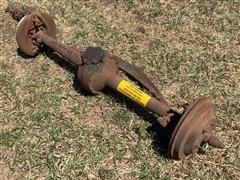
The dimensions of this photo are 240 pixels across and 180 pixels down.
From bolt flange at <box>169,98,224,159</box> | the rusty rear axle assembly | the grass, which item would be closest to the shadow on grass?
the grass

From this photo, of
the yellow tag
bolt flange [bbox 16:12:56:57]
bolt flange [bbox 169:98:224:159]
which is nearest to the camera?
bolt flange [bbox 169:98:224:159]

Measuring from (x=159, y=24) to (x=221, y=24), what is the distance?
0.67m

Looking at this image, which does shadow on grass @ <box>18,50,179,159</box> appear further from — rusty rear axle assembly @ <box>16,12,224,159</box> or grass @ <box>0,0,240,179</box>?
rusty rear axle assembly @ <box>16,12,224,159</box>

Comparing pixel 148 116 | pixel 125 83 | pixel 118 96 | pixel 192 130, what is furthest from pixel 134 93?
pixel 192 130

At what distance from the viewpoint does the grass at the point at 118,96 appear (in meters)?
3.90

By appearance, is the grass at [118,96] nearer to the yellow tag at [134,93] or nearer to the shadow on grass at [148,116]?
the shadow on grass at [148,116]

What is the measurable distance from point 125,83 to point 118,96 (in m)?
0.38

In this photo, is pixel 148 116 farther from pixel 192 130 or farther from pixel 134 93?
pixel 192 130

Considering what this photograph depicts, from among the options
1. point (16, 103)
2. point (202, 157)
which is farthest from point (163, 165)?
point (16, 103)

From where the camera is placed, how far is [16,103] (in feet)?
14.8

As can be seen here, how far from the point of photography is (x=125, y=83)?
4.03 metres

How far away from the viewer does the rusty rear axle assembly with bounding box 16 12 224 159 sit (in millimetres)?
3471

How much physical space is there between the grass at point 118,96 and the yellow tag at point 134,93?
31 centimetres

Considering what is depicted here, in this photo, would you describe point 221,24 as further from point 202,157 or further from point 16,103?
point 16,103
